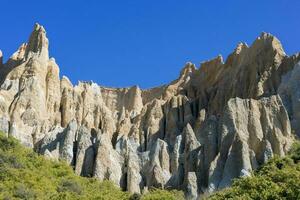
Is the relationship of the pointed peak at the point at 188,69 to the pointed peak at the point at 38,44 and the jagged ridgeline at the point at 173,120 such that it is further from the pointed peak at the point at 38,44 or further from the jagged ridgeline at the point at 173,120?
the pointed peak at the point at 38,44

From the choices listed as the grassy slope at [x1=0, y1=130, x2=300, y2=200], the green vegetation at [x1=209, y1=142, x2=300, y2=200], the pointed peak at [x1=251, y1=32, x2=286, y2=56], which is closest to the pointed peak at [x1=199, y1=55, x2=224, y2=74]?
the pointed peak at [x1=251, y1=32, x2=286, y2=56]

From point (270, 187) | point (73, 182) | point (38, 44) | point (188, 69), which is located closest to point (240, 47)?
point (188, 69)

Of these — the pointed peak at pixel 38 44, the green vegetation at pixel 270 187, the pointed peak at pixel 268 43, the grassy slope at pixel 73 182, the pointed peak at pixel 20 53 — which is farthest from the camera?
the pointed peak at pixel 20 53

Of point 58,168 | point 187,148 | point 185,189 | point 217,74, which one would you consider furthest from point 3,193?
point 217,74

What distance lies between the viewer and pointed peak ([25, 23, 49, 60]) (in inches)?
2992

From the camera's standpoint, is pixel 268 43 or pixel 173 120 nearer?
pixel 268 43

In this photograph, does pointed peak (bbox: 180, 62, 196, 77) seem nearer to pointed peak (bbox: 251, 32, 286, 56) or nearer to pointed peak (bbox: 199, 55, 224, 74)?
pointed peak (bbox: 199, 55, 224, 74)

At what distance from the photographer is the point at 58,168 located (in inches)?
2095

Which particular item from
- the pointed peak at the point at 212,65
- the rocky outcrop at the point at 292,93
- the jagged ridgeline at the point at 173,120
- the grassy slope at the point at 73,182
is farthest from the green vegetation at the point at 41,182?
the pointed peak at the point at 212,65

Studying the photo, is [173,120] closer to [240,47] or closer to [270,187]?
[240,47]

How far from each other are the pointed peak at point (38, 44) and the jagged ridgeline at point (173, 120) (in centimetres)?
15

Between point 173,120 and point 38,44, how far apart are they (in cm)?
1742

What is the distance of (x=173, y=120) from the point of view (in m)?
69.5

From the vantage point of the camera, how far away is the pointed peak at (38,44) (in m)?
76.0
